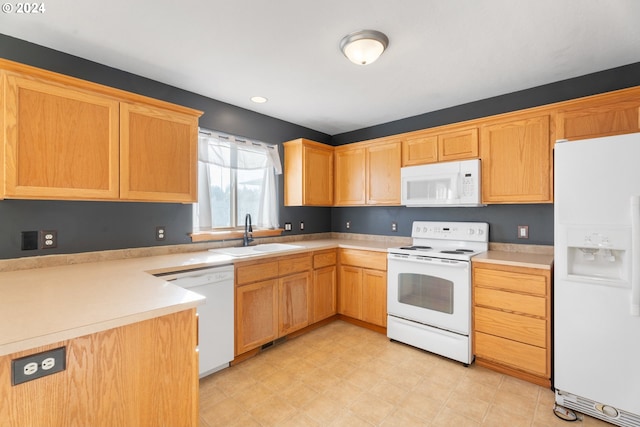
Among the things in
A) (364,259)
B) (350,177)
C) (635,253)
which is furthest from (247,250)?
(635,253)

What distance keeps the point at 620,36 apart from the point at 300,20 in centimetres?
213

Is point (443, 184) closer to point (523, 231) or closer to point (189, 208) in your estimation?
point (523, 231)

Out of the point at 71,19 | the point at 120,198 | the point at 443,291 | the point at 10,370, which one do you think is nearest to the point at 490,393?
the point at 443,291

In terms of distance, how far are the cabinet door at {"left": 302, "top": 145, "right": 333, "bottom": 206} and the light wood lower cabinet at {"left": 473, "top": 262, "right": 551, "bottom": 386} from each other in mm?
1970

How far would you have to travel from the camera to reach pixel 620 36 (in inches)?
75.3

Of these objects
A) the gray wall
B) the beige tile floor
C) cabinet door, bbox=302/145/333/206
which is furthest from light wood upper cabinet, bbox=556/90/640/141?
cabinet door, bbox=302/145/333/206

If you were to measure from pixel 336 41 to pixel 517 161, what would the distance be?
1.91 meters

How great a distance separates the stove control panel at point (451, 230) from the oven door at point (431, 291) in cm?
60

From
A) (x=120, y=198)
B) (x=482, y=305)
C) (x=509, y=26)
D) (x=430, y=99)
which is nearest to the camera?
(x=509, y=26)

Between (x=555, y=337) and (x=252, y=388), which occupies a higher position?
(x=555, y=337)

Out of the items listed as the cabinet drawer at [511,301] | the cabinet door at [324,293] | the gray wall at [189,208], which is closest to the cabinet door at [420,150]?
the gray wall at [189,208]

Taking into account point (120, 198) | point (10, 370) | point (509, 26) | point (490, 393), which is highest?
point (509, 26)

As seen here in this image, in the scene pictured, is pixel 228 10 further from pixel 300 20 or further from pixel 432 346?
pixel 432 346

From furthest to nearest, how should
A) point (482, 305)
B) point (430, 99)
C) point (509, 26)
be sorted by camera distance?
point (430, 99) < point (482, 305) < point (509, 26)
